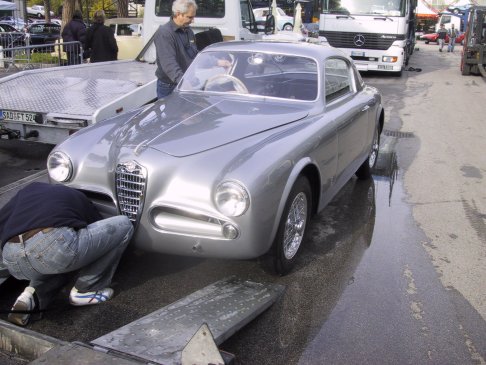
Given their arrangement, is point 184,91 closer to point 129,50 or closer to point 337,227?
point 337,227

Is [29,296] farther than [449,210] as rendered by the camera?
No

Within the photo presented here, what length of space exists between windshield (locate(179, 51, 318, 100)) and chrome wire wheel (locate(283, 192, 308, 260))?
3.95ft

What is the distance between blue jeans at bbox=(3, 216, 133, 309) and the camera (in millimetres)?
3225

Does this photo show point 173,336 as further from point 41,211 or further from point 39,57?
point 39,57

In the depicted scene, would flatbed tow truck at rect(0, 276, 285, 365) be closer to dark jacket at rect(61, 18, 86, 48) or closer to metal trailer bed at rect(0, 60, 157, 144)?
metal trailer bed at rect(0, 60, 157, 144)

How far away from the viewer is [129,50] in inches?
494

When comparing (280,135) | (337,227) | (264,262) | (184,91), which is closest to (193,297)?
(264,262)

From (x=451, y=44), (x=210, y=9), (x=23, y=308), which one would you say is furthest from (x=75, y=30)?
(x=451, y=44)

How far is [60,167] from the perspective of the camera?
13.2ft

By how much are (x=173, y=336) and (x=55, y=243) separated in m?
0.90

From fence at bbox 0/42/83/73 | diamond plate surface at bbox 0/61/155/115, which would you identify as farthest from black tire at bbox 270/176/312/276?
fence at bbox 0/42/83/73

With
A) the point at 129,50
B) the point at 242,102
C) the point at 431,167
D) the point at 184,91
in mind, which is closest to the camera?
the point at 242,102

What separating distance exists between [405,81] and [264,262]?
13.8 meters

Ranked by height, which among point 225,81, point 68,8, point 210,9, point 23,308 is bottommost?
point 23,308
